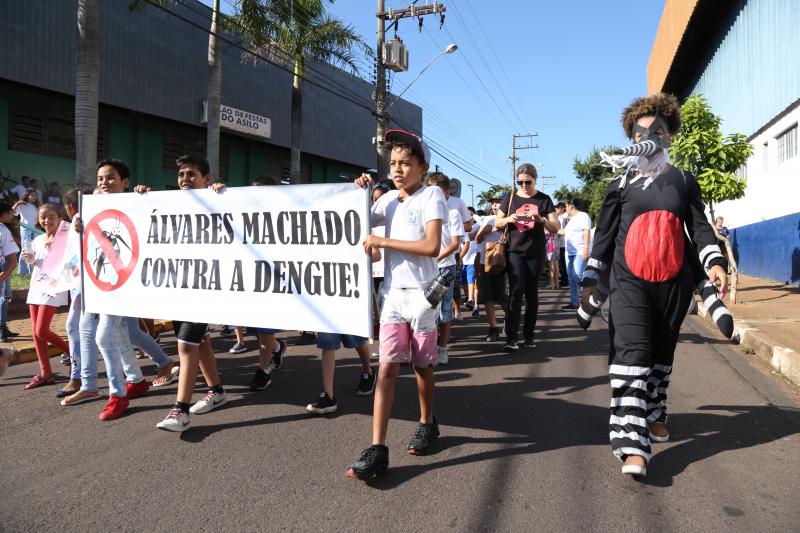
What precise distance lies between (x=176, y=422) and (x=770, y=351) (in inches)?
219

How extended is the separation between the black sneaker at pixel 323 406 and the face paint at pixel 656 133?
262cm

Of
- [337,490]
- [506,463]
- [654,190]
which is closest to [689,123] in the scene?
[654,190]

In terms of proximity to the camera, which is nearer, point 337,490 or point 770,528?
point 770,528

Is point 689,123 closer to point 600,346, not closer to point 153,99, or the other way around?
point 600,346

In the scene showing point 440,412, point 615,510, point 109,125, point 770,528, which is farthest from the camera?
point 109,125

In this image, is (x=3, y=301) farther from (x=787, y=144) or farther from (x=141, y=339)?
(x=787, y=144)

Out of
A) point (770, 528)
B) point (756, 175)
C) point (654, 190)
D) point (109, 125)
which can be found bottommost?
point (770, 528)

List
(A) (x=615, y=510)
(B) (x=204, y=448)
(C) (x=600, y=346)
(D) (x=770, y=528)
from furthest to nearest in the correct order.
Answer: (C) (x=600, y=346)
(B) (x=204, y=448)
(A) (x=615, y=510)
(D) (x=770, y=528)

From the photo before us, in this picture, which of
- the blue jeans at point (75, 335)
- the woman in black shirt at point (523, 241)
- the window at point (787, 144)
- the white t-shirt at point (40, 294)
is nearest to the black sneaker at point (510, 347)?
the woman in black shirt at point (523, 241)

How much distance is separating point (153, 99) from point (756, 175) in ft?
63.9

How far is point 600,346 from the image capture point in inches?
264

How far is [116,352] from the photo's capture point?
4.15 meters

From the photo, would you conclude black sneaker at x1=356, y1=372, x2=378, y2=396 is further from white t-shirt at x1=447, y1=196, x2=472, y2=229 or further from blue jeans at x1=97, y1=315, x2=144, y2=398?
white t-shirt at x1=447, y1=196, x2=472, y2=229

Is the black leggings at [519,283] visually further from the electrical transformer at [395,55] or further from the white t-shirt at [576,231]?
the electrical transformer at [395,55]
